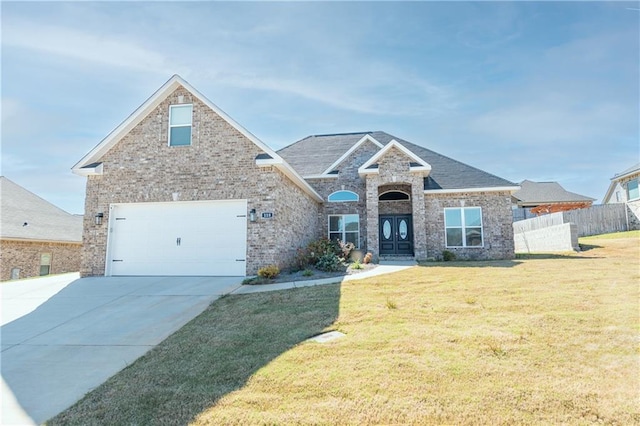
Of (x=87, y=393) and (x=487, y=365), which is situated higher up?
(x=487, y=365)

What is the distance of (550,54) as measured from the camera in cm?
1177

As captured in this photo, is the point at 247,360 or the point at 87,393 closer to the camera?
the point at 87,393

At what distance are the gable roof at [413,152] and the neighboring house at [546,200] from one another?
17.5 m

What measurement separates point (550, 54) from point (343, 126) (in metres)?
14.0

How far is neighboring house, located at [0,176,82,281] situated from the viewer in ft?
62.0

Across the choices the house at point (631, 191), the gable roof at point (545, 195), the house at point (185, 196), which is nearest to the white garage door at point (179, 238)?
the house at point (185, 196)

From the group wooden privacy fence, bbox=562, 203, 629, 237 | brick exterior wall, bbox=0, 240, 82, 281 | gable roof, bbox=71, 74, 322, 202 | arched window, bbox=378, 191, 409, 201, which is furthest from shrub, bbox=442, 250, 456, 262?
brick exterior wall, bbox=0, 240, 82, 281

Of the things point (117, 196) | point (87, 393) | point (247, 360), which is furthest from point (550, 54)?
point (117, 196)

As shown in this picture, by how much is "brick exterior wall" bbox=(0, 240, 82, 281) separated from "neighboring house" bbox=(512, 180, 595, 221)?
3596 centimetres

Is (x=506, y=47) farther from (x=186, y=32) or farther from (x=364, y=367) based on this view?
(x=364, y=367)

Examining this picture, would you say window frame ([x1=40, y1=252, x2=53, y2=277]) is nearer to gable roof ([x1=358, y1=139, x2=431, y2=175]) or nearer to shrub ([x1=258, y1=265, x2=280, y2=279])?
shrub ([x1=258, y1=265, x2=280, y2=279])

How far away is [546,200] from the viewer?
115ft

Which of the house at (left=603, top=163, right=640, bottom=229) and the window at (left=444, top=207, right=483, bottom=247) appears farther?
the house at (left=603, top=163, right=640, bottom=229)

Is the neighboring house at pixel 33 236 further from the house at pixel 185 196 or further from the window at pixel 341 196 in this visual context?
the window at pixel 341 196
